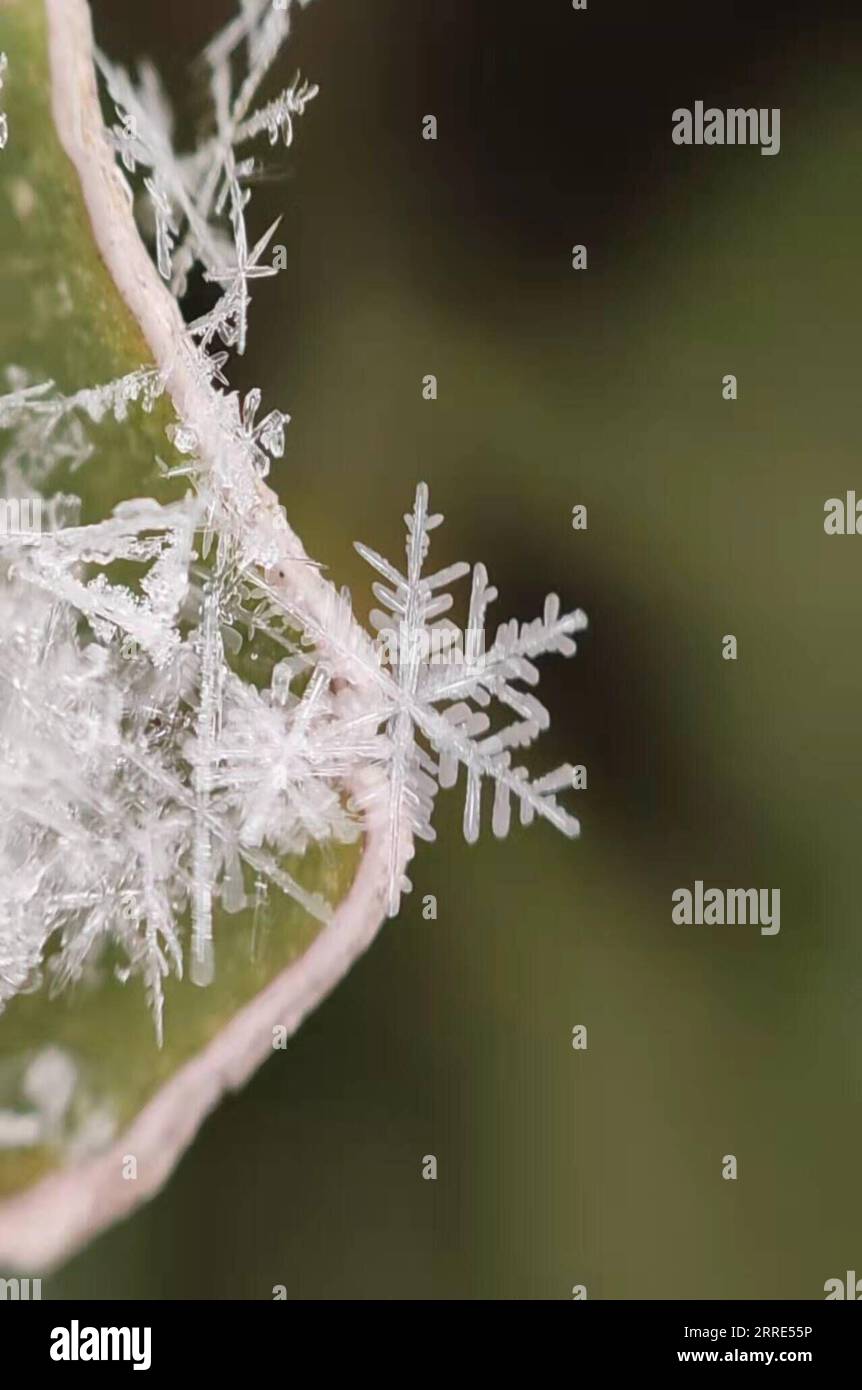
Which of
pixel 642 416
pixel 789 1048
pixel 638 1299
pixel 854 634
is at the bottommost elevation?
pixel 638 1299

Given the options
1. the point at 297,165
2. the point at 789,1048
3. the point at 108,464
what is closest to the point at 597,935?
the point at 789,1048

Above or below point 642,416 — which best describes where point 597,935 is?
below

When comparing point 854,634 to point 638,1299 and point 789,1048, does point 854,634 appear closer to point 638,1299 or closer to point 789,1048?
point 789,1048
